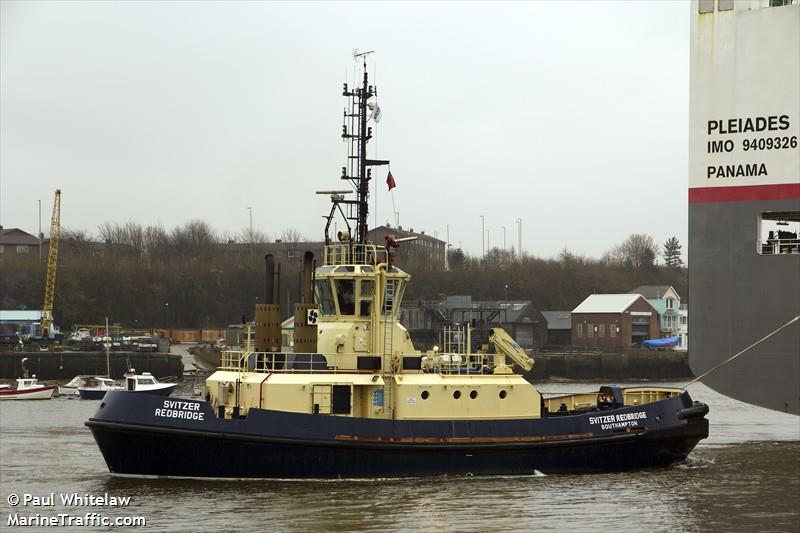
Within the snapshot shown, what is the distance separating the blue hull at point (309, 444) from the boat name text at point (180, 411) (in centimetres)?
2

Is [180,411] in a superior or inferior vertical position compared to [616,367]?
superior

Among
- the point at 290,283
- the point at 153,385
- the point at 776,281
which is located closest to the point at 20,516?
the point at 776,281

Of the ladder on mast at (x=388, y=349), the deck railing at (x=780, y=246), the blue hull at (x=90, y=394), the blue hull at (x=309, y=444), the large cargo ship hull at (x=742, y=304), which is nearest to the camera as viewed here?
the large cargo ship hull at (x=742, y=304)

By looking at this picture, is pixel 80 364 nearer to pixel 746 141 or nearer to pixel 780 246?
pixel 780 246

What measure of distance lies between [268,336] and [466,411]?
4380 mm

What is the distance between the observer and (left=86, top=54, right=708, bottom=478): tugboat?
64.4 ft

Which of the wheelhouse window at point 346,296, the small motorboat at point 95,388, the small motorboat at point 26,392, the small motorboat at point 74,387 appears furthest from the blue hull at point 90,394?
the wheelhouse window at point 346,296

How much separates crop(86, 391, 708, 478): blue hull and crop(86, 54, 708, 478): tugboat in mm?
24

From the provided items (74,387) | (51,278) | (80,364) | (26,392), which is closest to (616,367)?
(74,387)

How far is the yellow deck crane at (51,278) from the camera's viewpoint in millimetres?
68500

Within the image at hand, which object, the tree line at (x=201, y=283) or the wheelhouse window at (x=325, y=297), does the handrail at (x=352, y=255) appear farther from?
the tree line at (x=201, y=283)

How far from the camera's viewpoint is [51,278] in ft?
232

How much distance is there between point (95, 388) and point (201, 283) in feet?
100

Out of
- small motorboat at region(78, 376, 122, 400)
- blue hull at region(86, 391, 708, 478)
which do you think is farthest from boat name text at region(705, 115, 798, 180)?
small motorboat at region(78, 376, 122, 400)
